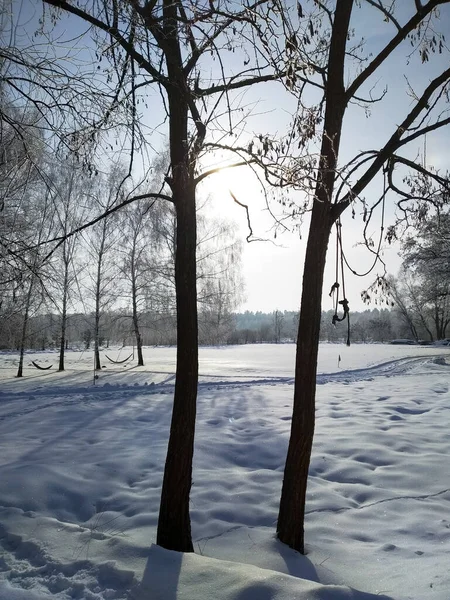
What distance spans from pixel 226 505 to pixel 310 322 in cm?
199

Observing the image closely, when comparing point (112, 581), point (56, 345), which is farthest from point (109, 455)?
point (56, 345)

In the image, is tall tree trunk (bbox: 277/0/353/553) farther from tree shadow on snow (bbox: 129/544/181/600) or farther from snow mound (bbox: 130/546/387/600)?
tree shadow on snow (bbox: 129/544/181/600)

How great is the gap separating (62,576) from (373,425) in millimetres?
5597

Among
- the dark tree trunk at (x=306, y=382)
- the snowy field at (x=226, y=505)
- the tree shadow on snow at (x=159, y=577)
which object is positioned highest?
the dark tree trunk at (x=306, y=382)

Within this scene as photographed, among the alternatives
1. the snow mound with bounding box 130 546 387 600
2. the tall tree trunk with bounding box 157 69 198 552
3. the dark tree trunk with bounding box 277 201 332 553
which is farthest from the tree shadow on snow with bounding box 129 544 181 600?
the dark tree trunk with bounding box 277 201 332 553

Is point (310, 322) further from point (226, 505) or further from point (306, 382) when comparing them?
point (226, 505)

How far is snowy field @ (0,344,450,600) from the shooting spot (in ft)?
7.12

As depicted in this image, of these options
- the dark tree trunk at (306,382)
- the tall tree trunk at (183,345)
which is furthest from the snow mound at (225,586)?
the dark tree trunk at (306,382)

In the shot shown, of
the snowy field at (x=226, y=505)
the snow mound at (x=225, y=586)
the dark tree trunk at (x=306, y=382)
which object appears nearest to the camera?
the snow mound at (x=225, y=586)

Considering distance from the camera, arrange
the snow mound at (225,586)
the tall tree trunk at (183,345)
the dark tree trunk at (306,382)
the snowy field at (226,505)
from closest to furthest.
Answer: the snow mound at (225,586), the snowy field at (226,505), the tall tree trunk at (183,345), the dark tree trunk at (306,382)

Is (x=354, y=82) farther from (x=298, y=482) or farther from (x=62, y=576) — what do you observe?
(x=62, y=576)

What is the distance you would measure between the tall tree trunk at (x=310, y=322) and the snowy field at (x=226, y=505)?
268 millimetres

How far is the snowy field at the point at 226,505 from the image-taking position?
2170 mm

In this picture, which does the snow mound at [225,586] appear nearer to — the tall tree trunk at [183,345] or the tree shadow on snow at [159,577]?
the tree shadow on snow at [159,577]
